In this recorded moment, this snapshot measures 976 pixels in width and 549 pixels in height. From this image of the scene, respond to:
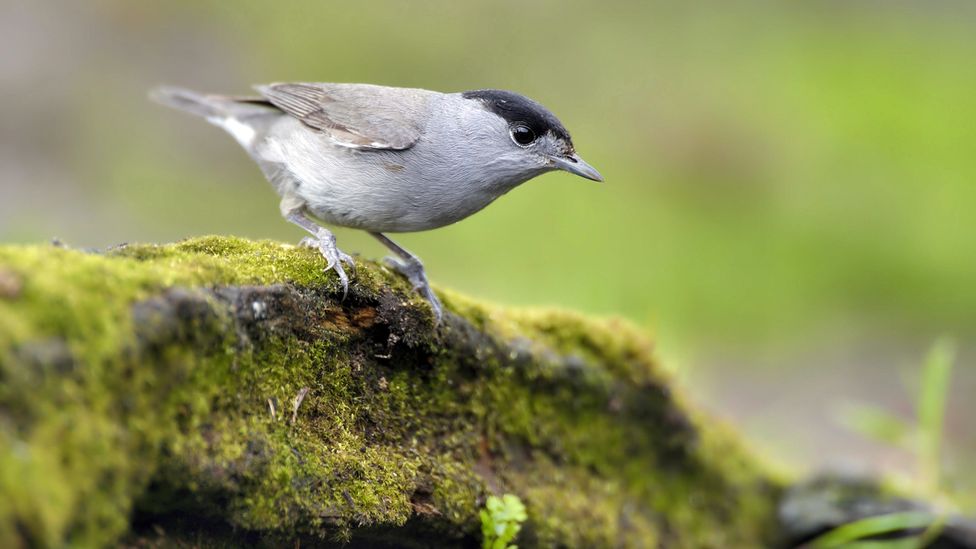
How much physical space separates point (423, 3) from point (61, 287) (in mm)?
14356

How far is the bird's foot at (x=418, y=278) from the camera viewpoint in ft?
15.0

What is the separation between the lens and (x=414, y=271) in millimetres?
5152

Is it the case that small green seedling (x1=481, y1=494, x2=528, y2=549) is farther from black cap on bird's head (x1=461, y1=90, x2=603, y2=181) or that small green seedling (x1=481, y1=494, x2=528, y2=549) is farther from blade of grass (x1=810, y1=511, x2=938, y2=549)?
blade of grass (x1=810, y1=511, x2=938, y2=549)

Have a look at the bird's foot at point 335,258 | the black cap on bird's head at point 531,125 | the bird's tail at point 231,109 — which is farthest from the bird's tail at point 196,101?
the bird's foot at point 335,258

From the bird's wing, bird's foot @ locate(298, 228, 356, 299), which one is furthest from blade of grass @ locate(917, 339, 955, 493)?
bird's foot @ locate(298, 228, 356, 299)

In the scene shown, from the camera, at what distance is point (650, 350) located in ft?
18.9

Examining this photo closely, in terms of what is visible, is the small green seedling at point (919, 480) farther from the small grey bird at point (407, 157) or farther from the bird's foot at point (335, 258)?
the bird's foot at point (335, 258)

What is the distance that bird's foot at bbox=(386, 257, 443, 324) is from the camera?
4.58 m

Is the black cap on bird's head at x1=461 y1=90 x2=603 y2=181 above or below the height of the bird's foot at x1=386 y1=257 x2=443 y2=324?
above

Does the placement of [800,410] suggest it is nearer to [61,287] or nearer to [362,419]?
[362,419]

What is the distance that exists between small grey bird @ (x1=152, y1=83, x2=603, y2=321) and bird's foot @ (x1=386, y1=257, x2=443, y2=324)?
11 millimetres

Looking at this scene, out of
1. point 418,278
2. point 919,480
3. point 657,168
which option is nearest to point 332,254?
point 418,278

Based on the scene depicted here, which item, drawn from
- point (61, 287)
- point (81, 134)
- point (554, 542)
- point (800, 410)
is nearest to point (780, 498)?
point (554, 542)

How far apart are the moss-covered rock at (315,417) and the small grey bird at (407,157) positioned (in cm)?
69
